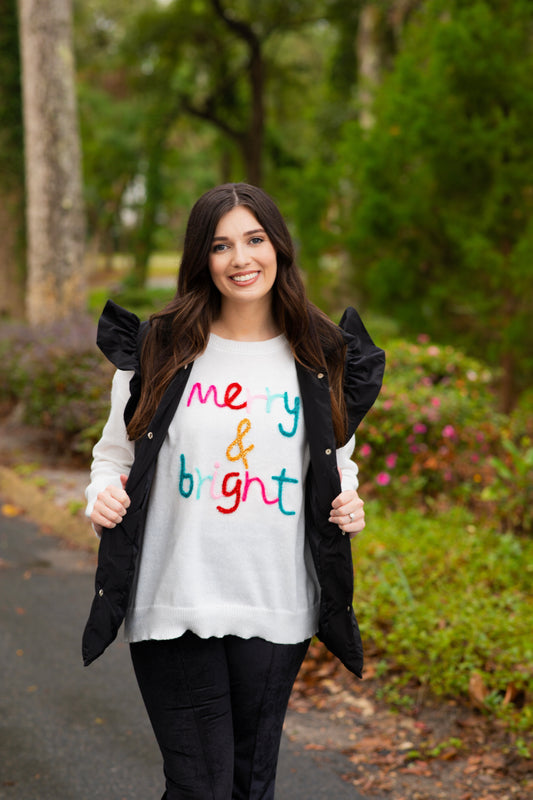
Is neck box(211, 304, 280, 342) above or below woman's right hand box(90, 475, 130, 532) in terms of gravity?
above

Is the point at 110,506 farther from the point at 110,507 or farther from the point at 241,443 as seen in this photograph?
the point at 241,443

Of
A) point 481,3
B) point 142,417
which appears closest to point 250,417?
point 142,417

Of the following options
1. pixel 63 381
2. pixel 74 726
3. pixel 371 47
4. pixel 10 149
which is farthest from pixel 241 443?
pixel 371 47

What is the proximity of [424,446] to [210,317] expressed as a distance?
4.21 metres

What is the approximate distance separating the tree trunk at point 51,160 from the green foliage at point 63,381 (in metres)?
1.64

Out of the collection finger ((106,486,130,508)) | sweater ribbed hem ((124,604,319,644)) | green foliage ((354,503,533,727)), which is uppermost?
finger ((106,486,130,508))

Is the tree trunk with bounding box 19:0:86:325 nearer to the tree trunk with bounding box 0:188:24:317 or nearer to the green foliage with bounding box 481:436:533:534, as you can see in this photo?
the tree trunk with bounding box 0:188:24:317

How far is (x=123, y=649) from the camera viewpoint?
4645 mm

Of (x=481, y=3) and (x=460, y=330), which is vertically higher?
(x=481, y=3)

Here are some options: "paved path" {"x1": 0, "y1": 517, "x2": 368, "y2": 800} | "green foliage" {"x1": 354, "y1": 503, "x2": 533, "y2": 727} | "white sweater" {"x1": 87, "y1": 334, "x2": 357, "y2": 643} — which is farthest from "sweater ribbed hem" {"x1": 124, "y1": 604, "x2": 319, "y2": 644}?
"green foliage" {"x1": 354, "y1": 503, "x2": 533, "y2": 727}

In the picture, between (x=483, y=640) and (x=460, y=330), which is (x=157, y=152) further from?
(x=483, y=640)

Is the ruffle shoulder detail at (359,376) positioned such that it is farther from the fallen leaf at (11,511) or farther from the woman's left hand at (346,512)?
the fallen leaf at (11,511)

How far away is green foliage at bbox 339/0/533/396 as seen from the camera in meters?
8.70

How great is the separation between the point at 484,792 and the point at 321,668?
3.97 ft
